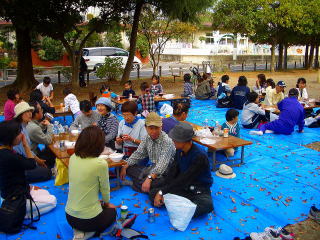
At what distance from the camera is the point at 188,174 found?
4441 millimetres

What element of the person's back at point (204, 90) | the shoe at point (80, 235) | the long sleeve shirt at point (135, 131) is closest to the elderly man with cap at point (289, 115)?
the long sleeve shirt at point (135, 131)

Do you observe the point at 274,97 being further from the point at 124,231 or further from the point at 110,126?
the point at 124,231

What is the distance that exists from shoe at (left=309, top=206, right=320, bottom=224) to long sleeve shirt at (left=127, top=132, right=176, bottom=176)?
2.12 m

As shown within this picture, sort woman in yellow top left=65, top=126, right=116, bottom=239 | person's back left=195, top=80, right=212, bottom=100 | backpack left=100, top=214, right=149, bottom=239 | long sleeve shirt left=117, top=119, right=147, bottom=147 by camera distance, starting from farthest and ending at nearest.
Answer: person's back left=195, top=80, right=212, bottom=100 < long sleeve shirt left=117, top=119, right=147, bottom=147 < backpack left=100, top=214, right=149, bottom=239 < woman in yellow top left=65, top=126, right=116, bottom=239

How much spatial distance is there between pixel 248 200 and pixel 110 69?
1391cm

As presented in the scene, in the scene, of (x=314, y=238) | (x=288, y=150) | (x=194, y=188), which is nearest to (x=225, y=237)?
(x=194, y=188)

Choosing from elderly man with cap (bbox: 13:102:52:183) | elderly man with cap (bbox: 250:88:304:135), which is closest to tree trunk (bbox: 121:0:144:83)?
elderly man with cap (bbox: 250:88:304:135)

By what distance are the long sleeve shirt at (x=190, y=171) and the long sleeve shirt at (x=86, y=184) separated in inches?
44.4

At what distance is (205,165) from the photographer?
4.39 m

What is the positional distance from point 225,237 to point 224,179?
1.86 m

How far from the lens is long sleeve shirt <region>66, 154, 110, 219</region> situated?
367cm

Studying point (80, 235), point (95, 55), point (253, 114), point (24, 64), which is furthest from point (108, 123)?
point (95, 55)

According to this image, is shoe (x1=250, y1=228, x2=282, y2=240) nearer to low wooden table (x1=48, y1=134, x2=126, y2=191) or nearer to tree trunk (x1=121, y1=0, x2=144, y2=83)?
low wooden table (x1=48, y1=134, x2=126, y2=191)

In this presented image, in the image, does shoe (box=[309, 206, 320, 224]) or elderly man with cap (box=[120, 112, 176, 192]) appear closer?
shoe (box=[309, 206, 320, 224])
